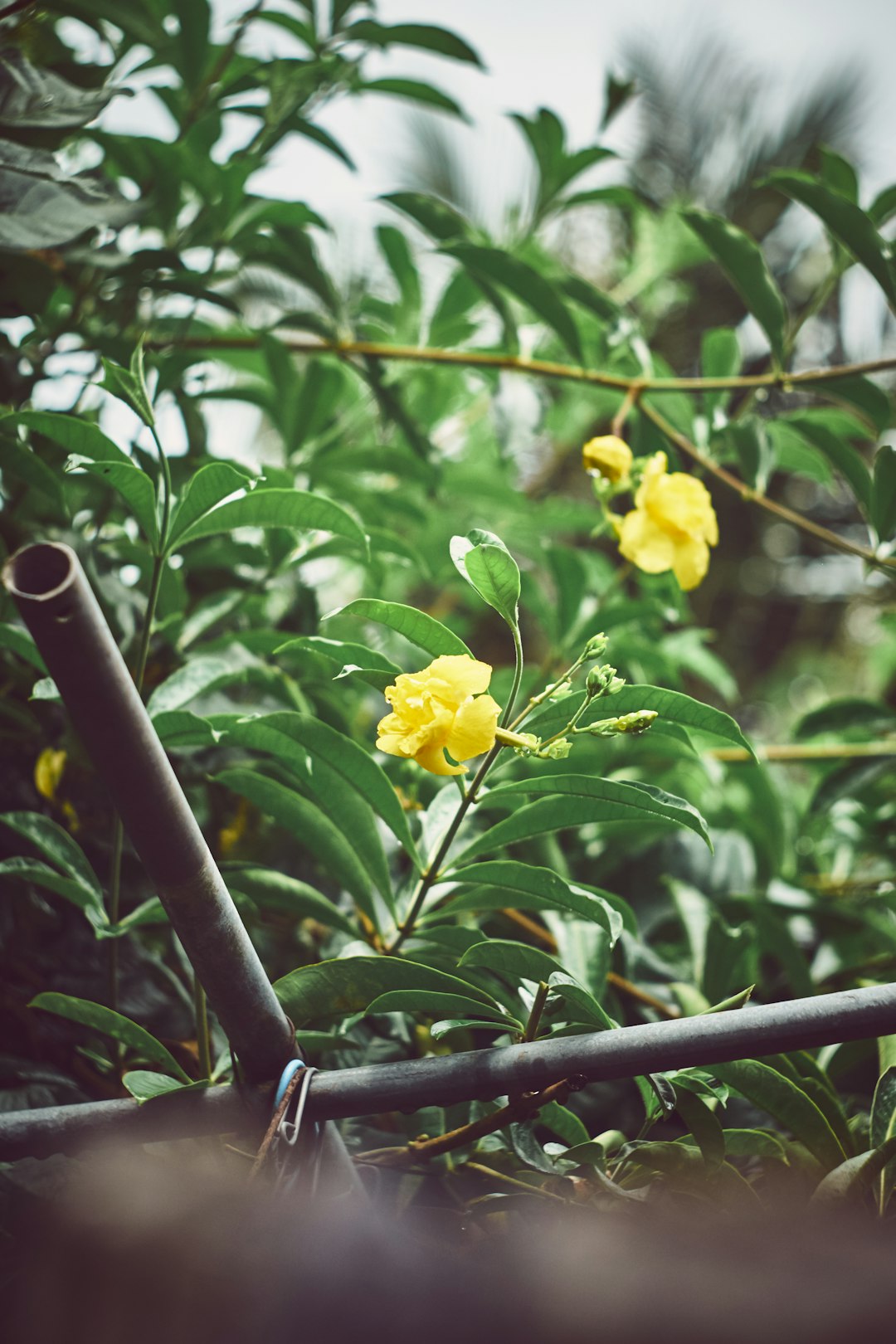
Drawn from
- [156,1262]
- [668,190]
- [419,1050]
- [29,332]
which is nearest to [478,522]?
[29,332]

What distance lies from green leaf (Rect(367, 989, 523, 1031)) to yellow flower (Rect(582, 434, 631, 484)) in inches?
19.1

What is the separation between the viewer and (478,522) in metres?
1.21

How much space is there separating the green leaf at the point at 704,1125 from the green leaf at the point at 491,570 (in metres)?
0.28

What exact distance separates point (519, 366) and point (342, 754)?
0.56 meters

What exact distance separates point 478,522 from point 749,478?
17.9 inches

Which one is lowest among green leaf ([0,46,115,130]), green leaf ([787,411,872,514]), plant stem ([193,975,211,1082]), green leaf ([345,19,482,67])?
plant stem ([193,975,211,1082])

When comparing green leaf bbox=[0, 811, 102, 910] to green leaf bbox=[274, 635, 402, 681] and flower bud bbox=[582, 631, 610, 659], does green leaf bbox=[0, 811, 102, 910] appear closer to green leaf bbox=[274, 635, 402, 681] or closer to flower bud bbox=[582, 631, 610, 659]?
green leaf bbox=[274, 635, 402, 681]

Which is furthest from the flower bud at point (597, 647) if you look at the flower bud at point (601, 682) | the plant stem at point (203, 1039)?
the plant stem at point (203, 1039)

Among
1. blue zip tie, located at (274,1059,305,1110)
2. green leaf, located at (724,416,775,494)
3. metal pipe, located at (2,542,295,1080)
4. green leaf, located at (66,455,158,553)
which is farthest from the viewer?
green leaf, located at (724,416,775,494)

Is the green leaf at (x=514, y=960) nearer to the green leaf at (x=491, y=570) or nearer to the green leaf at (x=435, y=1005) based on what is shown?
the green leaf at (x=435, y=1005)

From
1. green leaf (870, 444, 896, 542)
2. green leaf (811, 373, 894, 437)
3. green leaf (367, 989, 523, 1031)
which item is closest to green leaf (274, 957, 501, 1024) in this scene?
green leaf (367, 989, 523, 1031)

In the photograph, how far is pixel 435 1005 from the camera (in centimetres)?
49

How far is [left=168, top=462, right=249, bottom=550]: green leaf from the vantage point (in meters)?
0.55

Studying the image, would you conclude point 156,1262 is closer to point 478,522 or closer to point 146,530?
point 146,530
